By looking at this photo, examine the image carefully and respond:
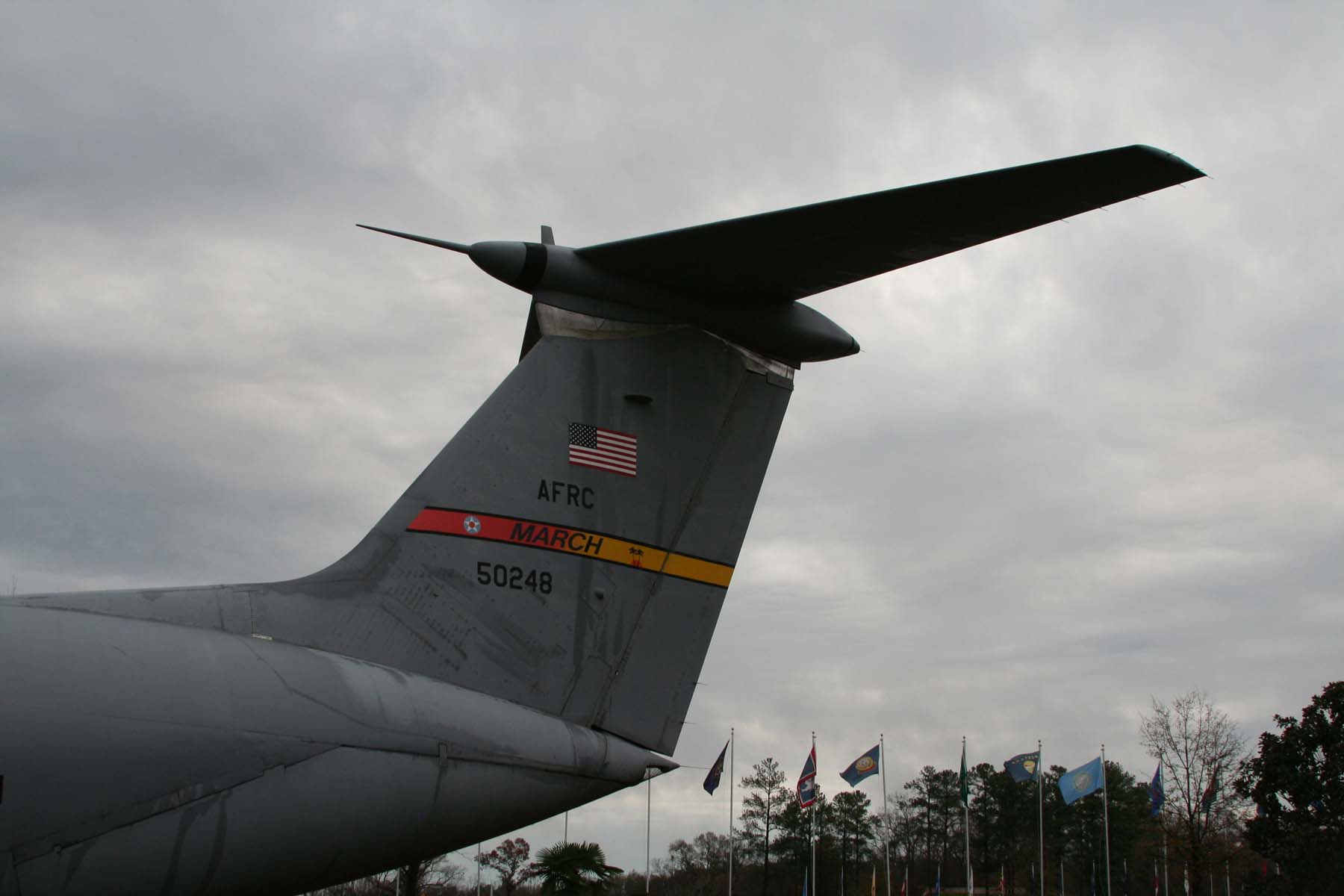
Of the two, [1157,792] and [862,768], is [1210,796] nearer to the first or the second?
[1157,792]

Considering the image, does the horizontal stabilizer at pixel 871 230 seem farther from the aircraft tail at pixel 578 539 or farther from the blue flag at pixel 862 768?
the blue flag at pixel 862 768

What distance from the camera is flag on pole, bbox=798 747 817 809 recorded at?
32.4m

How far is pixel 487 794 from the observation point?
5.70m

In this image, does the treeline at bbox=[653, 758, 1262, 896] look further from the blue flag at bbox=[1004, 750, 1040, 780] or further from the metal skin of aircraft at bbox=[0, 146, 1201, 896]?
the metal skin of aircraft at bbox=[0, 146, 1201, 896]

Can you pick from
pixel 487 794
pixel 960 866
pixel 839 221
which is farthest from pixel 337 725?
pixel 960 866

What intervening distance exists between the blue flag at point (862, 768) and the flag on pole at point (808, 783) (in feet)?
3.16

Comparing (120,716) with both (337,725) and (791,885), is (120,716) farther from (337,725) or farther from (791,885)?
(791,885)

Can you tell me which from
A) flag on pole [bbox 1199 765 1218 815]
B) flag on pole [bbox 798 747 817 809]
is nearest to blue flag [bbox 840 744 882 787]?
flag on pole [bbox 798 747 817 809]

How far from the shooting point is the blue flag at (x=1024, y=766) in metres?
32.7

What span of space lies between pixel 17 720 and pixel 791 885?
211 ft

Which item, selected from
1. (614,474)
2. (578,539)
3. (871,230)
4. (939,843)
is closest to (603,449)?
(614,474)

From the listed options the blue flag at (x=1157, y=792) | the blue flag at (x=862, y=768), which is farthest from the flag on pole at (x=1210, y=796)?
the blue flag at (x=862, y=768)

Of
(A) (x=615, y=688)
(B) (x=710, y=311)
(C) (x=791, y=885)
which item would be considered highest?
(B) (x=710, y=311)

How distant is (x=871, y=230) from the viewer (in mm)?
6031
